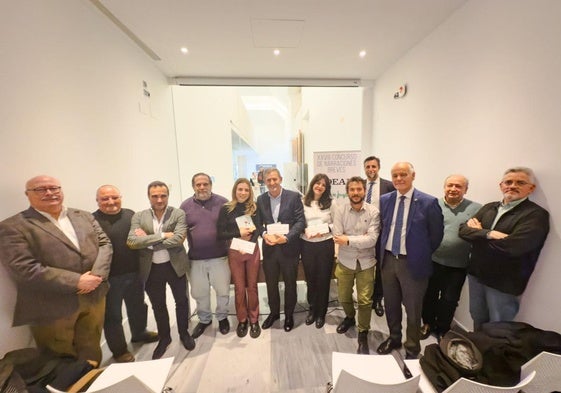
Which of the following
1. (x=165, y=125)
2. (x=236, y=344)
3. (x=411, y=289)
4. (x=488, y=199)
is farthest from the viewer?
(x=165, y=125)

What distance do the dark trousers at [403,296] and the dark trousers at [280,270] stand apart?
87 centimetres

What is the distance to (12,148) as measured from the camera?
152cm

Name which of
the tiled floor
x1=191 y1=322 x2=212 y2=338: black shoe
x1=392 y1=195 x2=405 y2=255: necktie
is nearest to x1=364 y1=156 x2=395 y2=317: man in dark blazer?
the tiled floor

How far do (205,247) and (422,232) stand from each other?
191cm

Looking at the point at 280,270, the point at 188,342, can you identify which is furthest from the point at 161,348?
the point at 280,270

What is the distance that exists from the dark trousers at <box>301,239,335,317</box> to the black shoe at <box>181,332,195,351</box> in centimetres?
129

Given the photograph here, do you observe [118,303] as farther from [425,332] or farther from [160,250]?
[425,332]

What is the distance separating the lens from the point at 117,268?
201cm

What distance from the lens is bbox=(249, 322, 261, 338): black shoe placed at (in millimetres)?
2424

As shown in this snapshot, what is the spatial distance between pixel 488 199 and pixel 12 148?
3649mm

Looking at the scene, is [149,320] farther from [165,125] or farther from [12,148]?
[165,125]

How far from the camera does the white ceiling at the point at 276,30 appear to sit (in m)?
2.25

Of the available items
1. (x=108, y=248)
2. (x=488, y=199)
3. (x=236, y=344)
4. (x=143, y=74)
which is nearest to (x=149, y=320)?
(x=236, y=344)

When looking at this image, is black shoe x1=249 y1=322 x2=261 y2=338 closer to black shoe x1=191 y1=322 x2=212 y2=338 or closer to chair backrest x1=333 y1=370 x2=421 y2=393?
black shoe x1=191 y1=322 x2=212 y2=338
